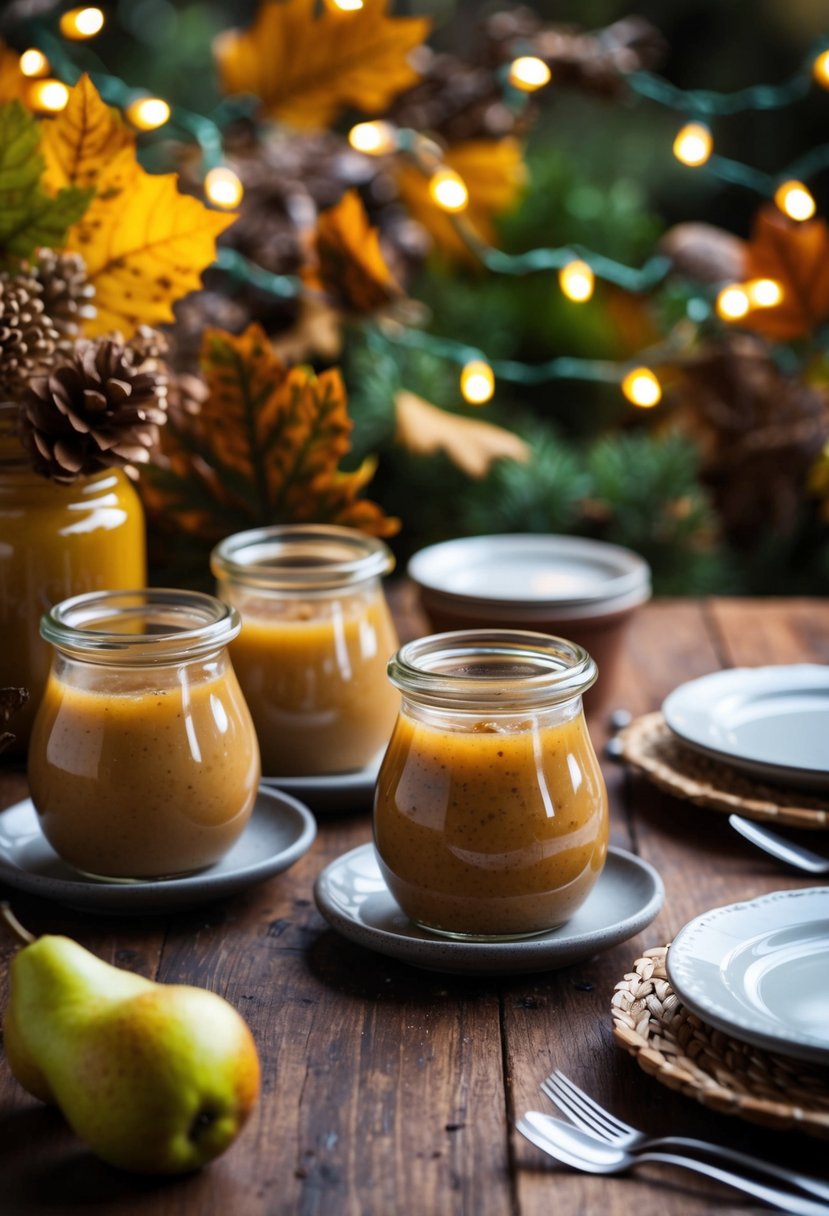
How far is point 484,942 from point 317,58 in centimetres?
121

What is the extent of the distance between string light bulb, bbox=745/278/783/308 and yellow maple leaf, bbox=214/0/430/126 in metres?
0.51

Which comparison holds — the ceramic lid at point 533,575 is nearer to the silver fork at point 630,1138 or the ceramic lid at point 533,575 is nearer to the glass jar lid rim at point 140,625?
the glass jar lid rim at point 140,625

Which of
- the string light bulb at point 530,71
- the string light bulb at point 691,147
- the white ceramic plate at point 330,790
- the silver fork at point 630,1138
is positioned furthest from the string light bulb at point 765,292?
the silver fork at point 630,1138

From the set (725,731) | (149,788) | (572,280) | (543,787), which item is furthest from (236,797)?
(572,280)

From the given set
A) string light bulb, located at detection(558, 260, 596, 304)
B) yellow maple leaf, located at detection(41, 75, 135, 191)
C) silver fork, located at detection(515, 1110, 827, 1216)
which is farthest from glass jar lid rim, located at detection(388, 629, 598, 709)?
string light bulb, located at detection(558, 260, 596, 304)

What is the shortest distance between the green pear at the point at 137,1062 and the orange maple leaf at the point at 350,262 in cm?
104

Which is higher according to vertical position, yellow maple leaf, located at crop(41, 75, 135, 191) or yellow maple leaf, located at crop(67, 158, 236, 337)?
yellow maple leaf, located at crop(41, 75, 135, 191)

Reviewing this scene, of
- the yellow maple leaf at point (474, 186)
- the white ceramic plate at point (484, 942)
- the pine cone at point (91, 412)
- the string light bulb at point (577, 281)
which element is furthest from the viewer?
the yellow maple leaf at point (474, 186)

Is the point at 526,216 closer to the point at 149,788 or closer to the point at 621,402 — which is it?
the point at 621,402

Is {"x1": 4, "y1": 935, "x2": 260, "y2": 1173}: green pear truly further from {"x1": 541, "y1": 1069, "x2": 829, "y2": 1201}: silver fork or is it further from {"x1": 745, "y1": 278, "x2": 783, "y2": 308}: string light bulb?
{"x1": 745, "y1": 278, "x2": 783, "y2": 308}: string light bulb

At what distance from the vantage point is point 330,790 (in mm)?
1039

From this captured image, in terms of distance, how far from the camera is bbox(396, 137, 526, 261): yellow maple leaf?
1.94 metres

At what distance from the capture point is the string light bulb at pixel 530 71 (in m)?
1.71

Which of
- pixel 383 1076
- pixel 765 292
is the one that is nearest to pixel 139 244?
pixel 383 1076
